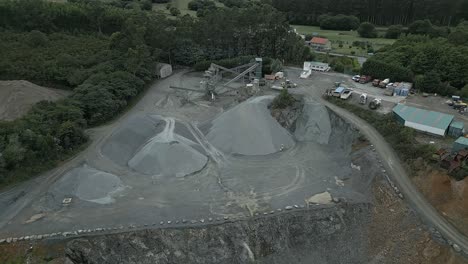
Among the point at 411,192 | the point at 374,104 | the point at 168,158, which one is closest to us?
the point at 411,192

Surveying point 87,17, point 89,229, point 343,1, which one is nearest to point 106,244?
point 89,229

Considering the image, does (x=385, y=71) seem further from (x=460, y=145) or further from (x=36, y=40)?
(x=36, y=40)

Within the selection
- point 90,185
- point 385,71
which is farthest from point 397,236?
point 385,71

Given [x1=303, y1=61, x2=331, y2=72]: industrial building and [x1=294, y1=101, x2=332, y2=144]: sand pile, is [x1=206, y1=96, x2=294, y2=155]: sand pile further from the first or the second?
[x1=303, y1=61, x2=331, y2=72]: industrial building

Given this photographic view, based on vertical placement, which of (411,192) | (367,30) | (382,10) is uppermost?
(382,10)

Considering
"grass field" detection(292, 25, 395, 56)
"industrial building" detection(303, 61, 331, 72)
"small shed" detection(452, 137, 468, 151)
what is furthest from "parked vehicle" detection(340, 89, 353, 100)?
"grass field" detection(292, 25, 395, 56)
